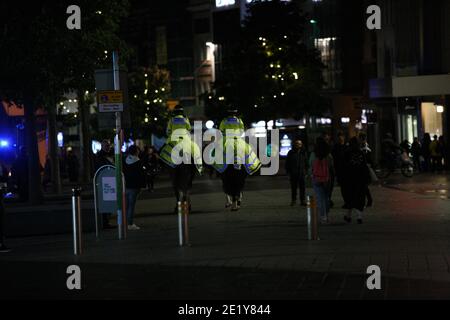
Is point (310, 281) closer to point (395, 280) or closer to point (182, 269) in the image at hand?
point (395, 280)

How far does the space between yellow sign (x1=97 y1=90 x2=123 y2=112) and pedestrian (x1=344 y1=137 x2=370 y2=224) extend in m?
4.86

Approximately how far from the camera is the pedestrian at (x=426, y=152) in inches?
1742

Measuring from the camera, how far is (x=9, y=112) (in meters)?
39.8

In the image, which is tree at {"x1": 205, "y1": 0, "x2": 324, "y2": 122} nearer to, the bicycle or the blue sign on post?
the bicycle

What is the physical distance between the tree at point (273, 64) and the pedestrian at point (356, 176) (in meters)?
46.7

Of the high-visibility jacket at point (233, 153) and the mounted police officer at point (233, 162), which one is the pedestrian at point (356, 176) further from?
the high-visibility jacket at point (233, 153)

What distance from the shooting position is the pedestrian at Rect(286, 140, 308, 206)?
87.1 feet

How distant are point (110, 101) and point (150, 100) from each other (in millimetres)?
64228

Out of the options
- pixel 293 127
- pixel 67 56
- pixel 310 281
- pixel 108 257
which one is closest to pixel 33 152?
pixel 67 56

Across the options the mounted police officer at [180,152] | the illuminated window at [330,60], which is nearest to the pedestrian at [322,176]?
the mounted police officer at [180,152]

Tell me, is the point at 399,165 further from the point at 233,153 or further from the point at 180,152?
the point at 180,152

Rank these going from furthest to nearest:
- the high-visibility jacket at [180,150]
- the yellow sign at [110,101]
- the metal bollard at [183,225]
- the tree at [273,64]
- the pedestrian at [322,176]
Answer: the tree at [273,64], the high-visibility jacket at [180,150], the pedestrian at [322,176], the yellow sign at [110,101], the metal bollard at [183,225]

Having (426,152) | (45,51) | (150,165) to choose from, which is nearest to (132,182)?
(45,51)

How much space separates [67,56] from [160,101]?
57.7 meters
